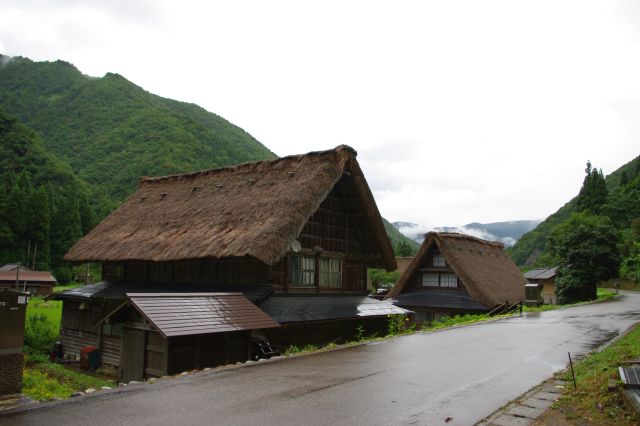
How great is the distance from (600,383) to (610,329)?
9778mm

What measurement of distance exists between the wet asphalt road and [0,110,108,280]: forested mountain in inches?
2514

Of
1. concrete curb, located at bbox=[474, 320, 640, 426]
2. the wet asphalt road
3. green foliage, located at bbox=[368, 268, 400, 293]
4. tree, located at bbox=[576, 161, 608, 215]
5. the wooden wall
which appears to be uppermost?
tree, located at bbox=[576, 161, 608, 215]

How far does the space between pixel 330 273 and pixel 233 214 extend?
15.0 feet

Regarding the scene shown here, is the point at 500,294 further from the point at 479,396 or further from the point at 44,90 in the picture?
the point at 44,90

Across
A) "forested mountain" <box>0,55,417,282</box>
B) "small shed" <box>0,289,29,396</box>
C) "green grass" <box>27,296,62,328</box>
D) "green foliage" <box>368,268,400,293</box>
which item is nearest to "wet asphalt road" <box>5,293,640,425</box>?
"small shed" <box>0,289,29,396</box>

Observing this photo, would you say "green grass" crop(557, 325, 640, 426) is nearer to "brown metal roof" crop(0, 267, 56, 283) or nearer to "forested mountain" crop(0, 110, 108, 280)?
"brown metal roof" crop(0, 267, 56, 283)

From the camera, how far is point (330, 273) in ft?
61.2

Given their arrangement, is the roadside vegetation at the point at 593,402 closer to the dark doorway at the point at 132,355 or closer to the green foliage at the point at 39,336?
the dark doorway at the point at 132,355

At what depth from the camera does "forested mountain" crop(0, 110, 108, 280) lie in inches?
2438

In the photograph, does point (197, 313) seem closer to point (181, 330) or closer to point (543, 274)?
point (181, 330)

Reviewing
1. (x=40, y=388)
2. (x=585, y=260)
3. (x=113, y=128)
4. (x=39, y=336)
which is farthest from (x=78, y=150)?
(x=40, y=388)

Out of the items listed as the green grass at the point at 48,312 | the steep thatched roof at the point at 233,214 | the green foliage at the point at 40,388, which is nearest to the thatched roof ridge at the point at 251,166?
the steep thatched roof at the point at 233,214

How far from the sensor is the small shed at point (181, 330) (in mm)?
10688

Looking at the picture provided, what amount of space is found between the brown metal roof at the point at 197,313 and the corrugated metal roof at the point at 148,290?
56.8 inches
